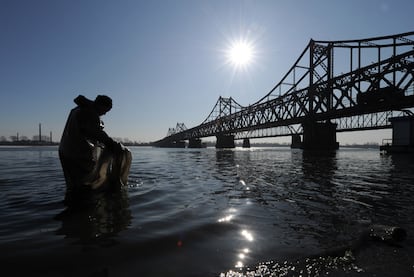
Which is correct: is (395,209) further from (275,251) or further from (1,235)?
(1,235)

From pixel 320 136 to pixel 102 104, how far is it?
4874 cm

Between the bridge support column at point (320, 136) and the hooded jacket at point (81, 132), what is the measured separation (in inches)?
1890

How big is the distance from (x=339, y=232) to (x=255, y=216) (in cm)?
121

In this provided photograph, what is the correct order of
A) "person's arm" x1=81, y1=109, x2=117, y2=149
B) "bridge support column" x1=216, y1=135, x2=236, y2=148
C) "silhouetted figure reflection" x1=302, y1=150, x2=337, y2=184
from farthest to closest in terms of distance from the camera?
"bridge support column" x1=216, y1=135, x2=236, y2=148, "silhouetted figure reflection" x1=302, y1=150, x2=337, y2=184, "person's arm" x1=81, y1=109, x2=117, y2=149

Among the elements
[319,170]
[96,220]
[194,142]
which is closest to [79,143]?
[96,220]

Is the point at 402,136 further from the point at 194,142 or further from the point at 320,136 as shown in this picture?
the point at 194,142

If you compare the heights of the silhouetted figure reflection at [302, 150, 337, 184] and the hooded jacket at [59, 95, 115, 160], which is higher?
the hooded jacket at [59, 95, 115, 160]

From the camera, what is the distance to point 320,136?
4884 centimetres

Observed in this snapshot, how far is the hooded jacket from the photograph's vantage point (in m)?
4.98

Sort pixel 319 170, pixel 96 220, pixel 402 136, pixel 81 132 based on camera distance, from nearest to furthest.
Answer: pixel 96 220, pixel 81 132, pixel 319 170, pixel 402 136

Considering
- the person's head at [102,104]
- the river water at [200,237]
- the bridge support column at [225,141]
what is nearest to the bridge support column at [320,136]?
the river water at [200,237]

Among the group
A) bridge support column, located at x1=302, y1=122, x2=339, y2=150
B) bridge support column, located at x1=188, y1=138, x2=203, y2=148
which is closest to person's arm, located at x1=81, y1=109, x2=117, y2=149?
bridge support column, located at x1=302, y1=122, x2=339, y2=150

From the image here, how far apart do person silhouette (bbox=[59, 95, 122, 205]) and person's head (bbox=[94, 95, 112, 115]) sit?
153mm

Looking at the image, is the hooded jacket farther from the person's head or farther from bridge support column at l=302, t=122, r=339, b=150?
bridge support column at l=302, t=122, r=339, b=150
